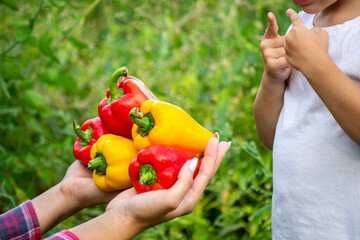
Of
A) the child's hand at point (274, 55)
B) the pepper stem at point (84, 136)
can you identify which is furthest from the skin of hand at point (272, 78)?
the pepper stem at point (84, 136)

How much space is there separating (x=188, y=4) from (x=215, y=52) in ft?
1.97

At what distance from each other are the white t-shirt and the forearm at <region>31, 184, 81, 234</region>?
0.53 m

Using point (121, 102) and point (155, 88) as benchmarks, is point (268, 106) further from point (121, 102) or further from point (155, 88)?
point (155, 88)

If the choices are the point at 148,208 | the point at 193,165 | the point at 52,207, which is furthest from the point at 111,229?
the point at 52,207

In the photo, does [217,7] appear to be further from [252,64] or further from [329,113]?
[329,113]

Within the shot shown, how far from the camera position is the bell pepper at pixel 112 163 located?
1182 mm

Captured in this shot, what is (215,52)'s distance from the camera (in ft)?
8.99

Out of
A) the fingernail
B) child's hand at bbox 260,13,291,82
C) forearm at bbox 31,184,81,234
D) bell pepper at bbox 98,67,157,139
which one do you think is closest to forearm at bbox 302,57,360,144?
child's hand at bbox 260,13,291,82

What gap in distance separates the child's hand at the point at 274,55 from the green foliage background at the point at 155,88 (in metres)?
0.40

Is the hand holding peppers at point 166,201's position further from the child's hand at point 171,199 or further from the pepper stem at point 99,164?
the pepper stem at point 99,164

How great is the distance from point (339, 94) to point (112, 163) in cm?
56

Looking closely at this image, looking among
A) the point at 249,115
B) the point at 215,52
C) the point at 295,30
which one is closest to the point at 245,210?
the point at 249,115

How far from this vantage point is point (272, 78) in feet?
3.93

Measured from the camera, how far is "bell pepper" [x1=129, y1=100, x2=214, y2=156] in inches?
45.2
